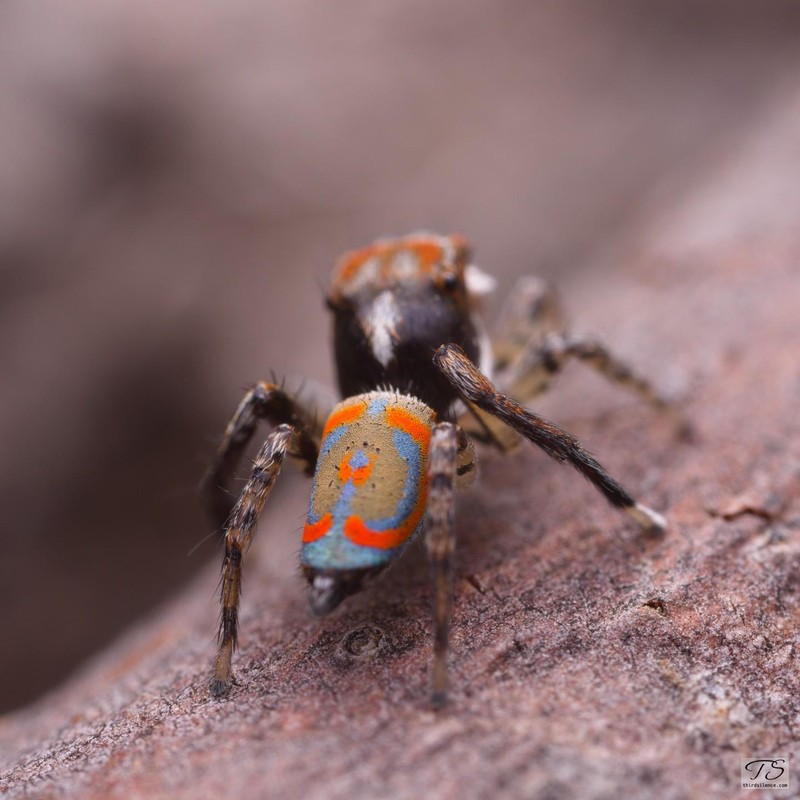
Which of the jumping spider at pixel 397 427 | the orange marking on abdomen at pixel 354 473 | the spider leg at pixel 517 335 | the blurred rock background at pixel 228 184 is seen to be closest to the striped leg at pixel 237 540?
the jumping spider at pixel 397 427

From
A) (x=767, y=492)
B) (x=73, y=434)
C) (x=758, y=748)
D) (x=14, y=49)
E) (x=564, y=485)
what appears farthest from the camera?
(x=14, y=49)

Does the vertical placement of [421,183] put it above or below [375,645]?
above

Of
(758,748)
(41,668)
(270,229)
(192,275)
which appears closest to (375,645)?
(758,748)

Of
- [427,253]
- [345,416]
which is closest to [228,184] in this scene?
[427,253]

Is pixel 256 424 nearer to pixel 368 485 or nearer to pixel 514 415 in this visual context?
pixel 368 485

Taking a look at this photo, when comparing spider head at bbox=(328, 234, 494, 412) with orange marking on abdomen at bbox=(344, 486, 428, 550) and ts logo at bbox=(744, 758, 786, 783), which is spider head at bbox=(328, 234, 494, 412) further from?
ts logo at bbox=(744, 758, 786, 783)

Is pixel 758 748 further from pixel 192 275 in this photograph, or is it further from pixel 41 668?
pixel 192 275
